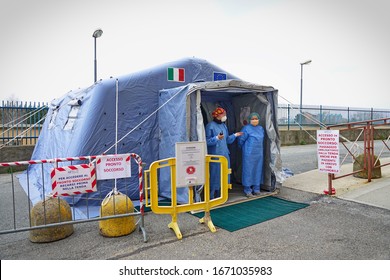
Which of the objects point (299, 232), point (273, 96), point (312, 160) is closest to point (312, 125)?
point (312, 160)

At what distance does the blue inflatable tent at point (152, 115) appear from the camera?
5156 millimetres

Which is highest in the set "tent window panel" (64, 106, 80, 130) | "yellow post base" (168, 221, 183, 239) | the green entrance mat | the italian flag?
the italian flag

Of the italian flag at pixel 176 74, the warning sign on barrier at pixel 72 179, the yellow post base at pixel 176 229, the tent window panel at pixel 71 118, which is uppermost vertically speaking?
the italian flag at pixel 176 74

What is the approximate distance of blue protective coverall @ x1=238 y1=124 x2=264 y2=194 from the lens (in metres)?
5.66

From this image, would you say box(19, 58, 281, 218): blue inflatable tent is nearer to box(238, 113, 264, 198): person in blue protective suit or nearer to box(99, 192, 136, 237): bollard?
box(238, 113, 264, 198): person in blue protective suit

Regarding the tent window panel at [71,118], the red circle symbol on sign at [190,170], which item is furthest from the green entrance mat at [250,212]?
the tent window panel at [71,118]

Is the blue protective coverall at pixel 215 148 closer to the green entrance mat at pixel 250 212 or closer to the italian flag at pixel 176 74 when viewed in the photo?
the green entrance mat at pixel 250 212

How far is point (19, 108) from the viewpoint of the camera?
9.22m

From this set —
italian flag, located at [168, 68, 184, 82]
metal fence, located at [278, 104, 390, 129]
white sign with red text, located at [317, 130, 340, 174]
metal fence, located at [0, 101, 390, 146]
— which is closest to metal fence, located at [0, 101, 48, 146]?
metal fence, located at [0, 101, 390, 146]

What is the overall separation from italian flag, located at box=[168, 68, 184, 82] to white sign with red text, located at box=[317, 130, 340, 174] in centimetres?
314

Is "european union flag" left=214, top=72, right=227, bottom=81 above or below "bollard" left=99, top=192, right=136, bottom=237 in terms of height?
above

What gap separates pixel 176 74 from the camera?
623 centimetres

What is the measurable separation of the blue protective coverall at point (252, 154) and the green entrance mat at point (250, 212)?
1.34 feet

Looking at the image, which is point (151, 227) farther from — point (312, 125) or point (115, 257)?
point (312, 125)
